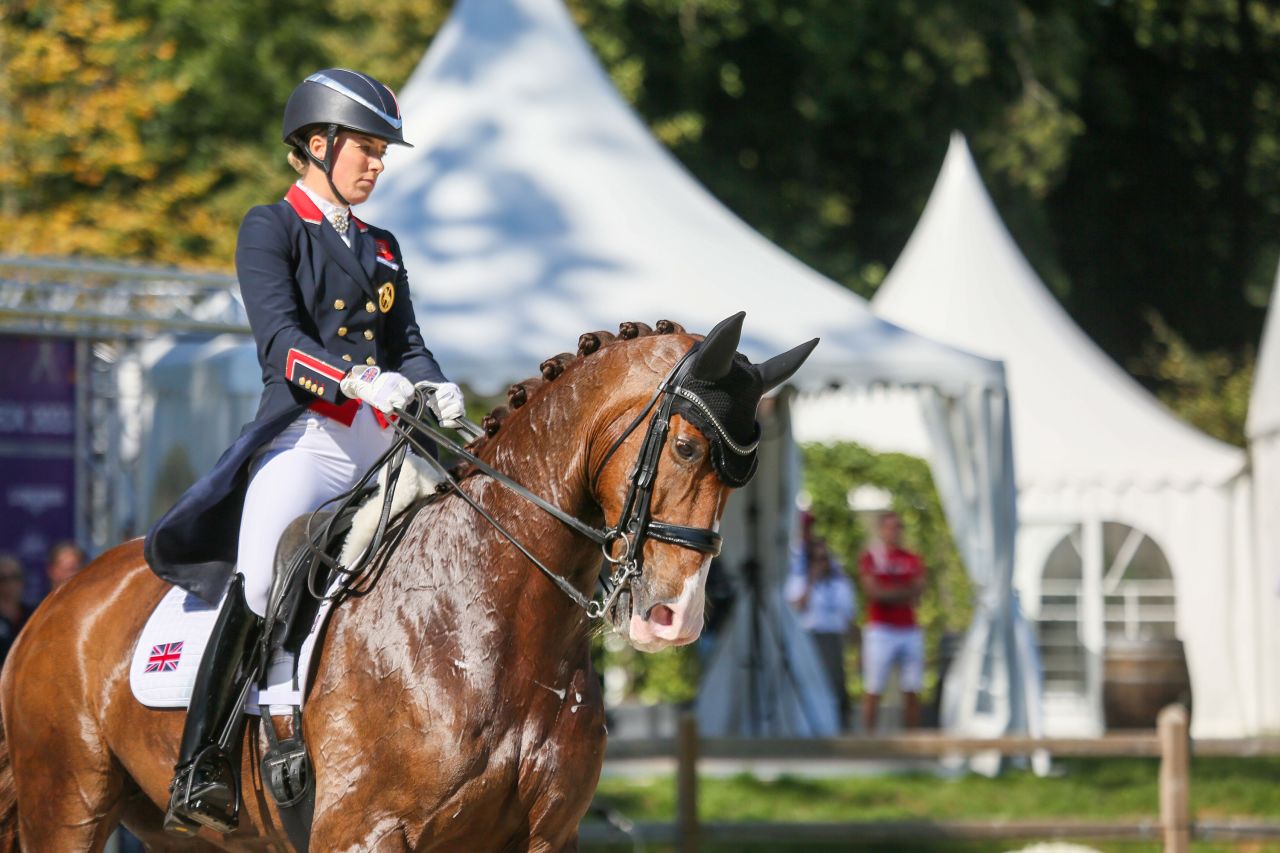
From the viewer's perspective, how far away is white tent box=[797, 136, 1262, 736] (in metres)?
18.8

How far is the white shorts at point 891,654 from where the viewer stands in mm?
14711

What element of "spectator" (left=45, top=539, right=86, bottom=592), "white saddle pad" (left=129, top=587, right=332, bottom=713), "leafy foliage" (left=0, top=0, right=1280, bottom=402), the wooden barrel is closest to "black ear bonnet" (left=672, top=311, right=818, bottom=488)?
"white saddle pad" (left=129, top=587, right=332, bottom=713)

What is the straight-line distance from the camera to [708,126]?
3056 cm

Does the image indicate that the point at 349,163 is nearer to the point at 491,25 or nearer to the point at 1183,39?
the point at 491,25

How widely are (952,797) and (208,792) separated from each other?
28.4 ft

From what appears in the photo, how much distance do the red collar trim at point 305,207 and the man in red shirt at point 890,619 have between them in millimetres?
10258

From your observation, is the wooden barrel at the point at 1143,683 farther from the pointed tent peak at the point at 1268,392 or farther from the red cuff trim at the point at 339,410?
the red cuff trim at the point at 339,410

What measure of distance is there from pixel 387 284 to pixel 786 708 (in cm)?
1029

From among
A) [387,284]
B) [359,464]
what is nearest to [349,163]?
[387,284]

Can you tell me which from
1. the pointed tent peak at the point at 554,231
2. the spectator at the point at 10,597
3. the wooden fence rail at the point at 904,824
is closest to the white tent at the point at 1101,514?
the pointed tent peak at the point at 554,231

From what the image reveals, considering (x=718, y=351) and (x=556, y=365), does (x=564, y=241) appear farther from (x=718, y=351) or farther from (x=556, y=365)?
(x=718, y=351)

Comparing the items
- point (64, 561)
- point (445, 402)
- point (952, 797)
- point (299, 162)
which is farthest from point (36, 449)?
point (445, 402)

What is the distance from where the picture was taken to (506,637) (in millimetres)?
4316

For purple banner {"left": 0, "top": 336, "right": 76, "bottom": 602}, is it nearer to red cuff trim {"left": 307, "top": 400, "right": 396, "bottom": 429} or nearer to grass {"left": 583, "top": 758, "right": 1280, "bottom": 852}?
grass {"left": 583, "top": 758, "right": 1280, "bottom": 852}
